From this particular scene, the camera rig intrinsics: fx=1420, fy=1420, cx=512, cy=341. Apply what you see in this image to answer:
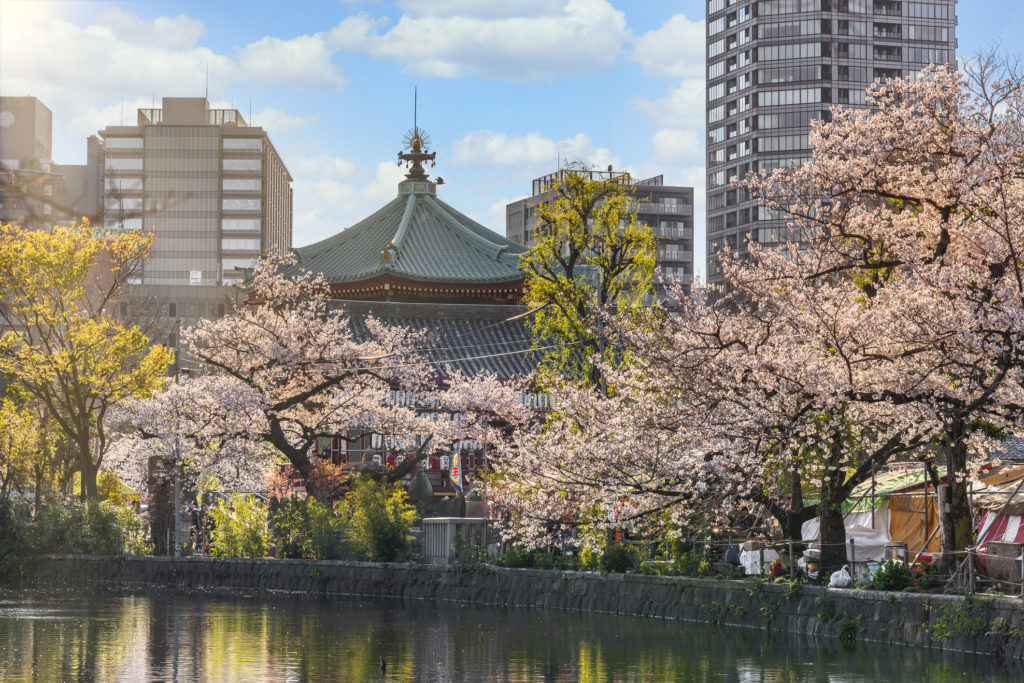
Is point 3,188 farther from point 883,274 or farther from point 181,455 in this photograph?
point 181,455

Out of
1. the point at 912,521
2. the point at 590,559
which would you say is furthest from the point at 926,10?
the point at 590,559

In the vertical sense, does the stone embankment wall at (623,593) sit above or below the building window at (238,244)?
below

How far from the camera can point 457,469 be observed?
54.8m

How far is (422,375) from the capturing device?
1906 inches

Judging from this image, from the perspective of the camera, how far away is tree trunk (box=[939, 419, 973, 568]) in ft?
84.1

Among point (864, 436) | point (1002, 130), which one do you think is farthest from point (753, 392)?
point (1002, 130)

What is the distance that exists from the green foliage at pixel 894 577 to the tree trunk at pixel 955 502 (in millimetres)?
863

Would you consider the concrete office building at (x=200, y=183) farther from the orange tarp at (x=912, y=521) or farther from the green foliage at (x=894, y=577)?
the green foliage at (x=894, y=577)

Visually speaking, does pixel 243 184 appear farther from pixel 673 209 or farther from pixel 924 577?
pixel 924 577

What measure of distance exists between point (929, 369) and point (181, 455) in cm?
2796

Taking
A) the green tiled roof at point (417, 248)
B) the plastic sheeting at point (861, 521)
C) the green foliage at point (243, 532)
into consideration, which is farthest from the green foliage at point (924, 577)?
the green tiled roof at point (417, 248)

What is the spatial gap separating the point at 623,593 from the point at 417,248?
35775 mm

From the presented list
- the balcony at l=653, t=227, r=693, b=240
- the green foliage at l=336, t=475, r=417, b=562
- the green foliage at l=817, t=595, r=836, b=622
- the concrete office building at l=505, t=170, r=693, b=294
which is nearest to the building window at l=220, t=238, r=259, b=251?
the concrete office building at l=505, t=170, r=693, b=294

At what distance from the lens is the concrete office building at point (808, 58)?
4791 inches
